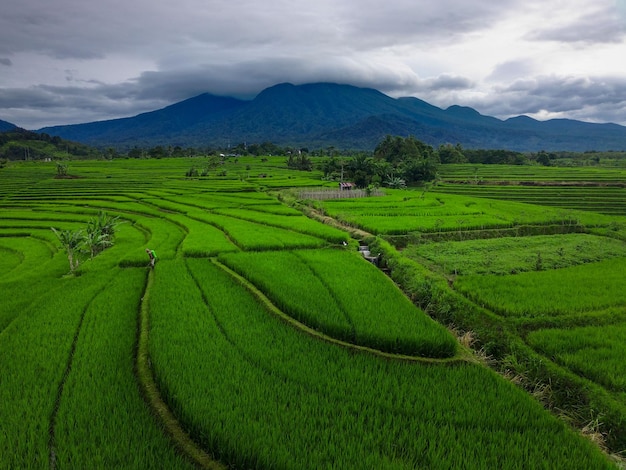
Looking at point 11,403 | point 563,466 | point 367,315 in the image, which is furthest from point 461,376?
point 11,403

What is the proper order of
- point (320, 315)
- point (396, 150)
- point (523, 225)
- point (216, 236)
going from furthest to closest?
point (396, 150)
point (523, 225)
point (216, 236)
point (320, 315)

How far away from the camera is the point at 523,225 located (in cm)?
2055

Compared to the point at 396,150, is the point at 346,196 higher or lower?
lower

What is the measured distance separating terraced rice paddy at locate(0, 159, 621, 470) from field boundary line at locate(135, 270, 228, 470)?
0.02 metres

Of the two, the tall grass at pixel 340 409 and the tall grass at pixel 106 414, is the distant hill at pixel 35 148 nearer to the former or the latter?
the tall grass at pixel 106 414

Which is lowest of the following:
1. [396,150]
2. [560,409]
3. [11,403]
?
[560,409]

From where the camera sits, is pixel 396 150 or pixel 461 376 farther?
pixel 396 150

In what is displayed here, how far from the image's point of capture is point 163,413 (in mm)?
5555

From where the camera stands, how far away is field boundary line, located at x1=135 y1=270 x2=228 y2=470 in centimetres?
476

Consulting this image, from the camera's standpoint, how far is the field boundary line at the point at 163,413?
476 cm

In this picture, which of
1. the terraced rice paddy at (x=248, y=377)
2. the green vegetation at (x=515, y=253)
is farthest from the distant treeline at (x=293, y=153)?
the terraced rice paddy at (x=248, y=377)

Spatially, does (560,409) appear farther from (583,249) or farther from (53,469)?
(583,249)

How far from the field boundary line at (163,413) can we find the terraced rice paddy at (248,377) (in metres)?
0.02

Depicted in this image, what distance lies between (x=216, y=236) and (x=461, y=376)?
1359 centimetres
